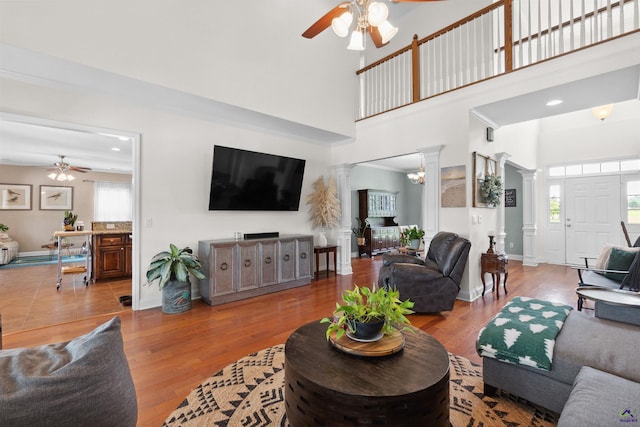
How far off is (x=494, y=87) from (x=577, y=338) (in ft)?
10.3

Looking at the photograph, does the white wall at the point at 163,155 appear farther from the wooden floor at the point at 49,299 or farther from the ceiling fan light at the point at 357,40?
the ceiling fan light at the point at 357,40

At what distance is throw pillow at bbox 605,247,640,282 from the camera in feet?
10.8

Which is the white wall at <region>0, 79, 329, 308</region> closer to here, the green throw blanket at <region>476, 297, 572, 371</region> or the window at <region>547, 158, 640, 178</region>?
the green throw blanket at <region>476, 297, 572, 371</region>

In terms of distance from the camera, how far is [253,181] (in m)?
4.57

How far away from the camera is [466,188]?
3.94m

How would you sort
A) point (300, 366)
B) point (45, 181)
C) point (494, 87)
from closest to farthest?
point (300, 366)
point (494, 87)
point (45, 181)

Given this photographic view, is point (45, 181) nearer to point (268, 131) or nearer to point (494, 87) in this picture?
point (268, 131)

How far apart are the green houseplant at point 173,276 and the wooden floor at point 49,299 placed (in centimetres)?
65

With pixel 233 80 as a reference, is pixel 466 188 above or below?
below

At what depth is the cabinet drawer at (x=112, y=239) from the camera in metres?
5.06

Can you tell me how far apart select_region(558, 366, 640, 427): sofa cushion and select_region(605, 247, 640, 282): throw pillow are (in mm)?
2792

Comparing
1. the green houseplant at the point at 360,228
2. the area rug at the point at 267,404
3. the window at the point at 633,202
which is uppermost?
the window at the point at 633,202

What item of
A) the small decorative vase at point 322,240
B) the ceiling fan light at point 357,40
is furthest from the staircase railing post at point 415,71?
the small decorative vase at point 322,240

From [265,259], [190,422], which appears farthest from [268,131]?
[190,422]
